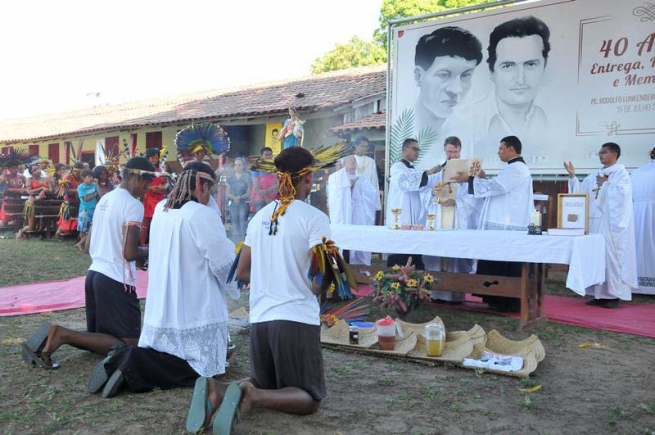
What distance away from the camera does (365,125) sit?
52.4ft

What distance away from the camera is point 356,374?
5070 mm

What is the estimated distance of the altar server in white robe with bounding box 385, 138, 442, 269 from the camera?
872cm

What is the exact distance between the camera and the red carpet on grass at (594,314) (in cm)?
681

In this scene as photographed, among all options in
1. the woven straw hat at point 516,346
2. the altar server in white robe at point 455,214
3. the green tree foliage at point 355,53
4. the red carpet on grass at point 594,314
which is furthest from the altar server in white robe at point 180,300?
the green tree foliage at point 355,53

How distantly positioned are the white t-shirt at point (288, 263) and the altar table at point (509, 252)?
11.1 feet

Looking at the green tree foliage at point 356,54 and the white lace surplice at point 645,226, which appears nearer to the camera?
the white lace surplice at point 645,226

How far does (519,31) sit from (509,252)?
5.30 meters

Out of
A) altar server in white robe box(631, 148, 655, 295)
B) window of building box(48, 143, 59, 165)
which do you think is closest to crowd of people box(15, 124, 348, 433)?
altar server in white robe box(631, 148, 655, 295)

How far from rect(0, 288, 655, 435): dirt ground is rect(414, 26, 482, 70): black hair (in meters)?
6.48

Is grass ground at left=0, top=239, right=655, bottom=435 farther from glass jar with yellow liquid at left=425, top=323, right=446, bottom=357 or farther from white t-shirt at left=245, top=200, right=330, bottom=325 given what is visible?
white t-shirt at left=245, top=200, right=330, bottom=325

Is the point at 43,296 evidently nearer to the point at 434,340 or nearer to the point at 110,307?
the point at 110,307

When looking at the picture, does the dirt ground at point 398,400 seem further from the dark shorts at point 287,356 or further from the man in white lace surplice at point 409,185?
the man in white lace surplice at point 409,185

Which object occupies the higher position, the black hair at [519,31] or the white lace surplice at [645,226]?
the black hair at [519,31]

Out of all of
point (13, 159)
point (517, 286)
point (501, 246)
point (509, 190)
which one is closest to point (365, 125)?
point (509, 190)
